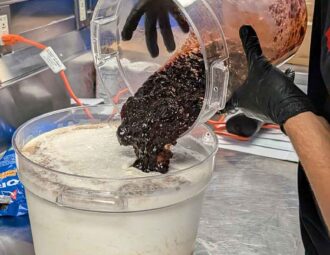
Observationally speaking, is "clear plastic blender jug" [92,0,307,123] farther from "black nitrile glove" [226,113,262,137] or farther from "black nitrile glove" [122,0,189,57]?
"black nitrile glove" [226,113,262,137]

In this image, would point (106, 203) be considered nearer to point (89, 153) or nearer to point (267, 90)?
point (89, 153)

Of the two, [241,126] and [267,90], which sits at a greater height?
[267,90]

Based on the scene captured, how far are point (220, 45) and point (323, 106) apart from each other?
0.22 metres

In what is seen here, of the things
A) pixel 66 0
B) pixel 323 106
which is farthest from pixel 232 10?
pixel 66 0

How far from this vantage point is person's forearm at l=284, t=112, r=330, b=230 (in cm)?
65

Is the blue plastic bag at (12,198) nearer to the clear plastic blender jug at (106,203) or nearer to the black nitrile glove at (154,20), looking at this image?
the clear plastic blender jug at (106,203)

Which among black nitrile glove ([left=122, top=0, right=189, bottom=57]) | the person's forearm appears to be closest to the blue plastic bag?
black nitrile glove ([left=122, top=0, right=189, bottom=57])

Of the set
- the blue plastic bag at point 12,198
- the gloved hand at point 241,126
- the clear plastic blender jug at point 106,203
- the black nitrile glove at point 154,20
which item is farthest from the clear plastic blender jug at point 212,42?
the gloved hand at point 241,126

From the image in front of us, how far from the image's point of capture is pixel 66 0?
1.33m

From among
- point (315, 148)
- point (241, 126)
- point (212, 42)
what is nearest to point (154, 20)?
point (212, 42)

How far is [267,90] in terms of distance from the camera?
0.73 metres

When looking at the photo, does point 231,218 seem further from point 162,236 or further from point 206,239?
point 162,236

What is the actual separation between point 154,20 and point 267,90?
0.78 ft

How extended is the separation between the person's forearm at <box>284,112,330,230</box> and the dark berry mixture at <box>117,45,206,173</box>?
0.45 feet
